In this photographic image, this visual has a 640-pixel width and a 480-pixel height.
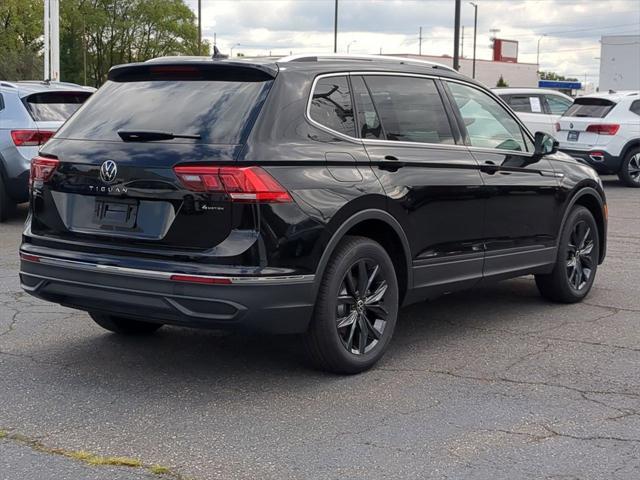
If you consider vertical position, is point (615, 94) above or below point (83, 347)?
above

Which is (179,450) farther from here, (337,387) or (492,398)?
(492,398)

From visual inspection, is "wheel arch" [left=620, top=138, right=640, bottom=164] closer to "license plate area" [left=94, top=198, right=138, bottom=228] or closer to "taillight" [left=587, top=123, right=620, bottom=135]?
"taillight" [left=587, top=123, right=620, bottom=135]

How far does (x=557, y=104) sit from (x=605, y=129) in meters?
2.43

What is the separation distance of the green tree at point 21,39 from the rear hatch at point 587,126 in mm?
41417

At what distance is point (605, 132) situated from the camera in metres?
17.1

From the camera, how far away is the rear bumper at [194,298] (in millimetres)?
4668

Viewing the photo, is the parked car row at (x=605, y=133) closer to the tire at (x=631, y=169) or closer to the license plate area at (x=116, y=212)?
the tire at (x=631, y=169)

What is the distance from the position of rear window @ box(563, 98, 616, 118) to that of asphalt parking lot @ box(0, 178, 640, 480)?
11.0 meters

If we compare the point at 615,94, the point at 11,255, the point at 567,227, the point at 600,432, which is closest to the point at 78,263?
the point at 600,432

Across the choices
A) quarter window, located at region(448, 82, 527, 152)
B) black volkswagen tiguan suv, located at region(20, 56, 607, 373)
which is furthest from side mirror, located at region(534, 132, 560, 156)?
black volkswagen tiguan suv, located at region(20, 56, 607, 373)

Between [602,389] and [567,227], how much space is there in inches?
86.9

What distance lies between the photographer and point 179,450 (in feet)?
13.8

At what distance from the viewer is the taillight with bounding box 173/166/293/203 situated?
15.3 feet

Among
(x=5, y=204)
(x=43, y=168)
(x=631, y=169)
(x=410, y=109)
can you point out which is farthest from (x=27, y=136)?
(x=631, y=169)
